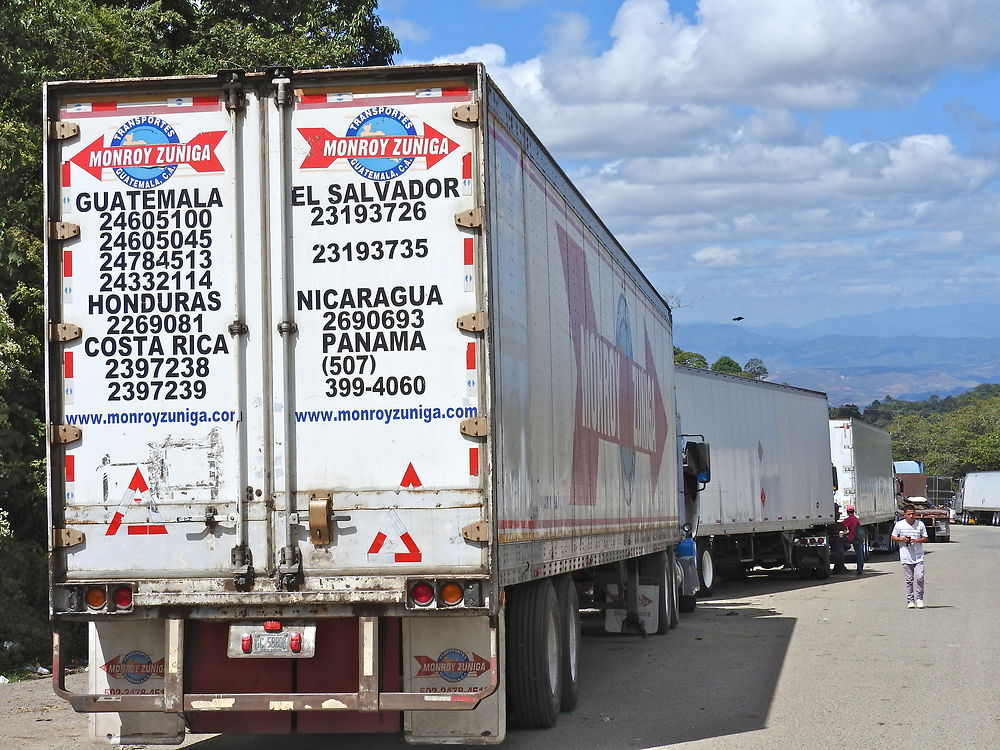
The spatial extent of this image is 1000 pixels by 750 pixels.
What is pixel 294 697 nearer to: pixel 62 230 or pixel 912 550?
pixel 62 230

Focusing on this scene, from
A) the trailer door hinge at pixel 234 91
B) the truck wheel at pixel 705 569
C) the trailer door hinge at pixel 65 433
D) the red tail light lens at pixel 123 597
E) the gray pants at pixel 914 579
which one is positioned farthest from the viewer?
the truck wheel at pixel 705 569

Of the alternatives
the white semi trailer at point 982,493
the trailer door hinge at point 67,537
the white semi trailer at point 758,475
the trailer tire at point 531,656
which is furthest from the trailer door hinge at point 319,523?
the white semi trailer at point 982,493

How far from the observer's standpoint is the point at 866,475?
3769 cm

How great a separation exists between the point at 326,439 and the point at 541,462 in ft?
6.44

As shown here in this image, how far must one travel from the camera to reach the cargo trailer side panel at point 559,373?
8.37 metres

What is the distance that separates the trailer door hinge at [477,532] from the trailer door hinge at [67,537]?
2.27m

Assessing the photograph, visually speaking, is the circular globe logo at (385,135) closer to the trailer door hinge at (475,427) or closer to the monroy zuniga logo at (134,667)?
the trailer door hinge at (475,427)

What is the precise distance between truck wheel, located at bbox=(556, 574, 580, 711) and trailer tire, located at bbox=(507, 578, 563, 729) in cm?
67

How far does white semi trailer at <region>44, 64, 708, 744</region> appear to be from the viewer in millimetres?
7738

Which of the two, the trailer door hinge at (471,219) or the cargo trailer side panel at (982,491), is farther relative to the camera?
the cargo trailer side panel at (982,491)

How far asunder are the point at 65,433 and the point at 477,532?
252 centimetres

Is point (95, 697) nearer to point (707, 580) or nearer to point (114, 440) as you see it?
point (114, 440)

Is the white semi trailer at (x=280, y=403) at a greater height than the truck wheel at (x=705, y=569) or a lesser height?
greater

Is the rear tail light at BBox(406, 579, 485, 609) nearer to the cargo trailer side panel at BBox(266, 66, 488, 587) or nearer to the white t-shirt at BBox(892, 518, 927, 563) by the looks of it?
the cargo trailer side panel at BBox(266, 66, 488, 587)
